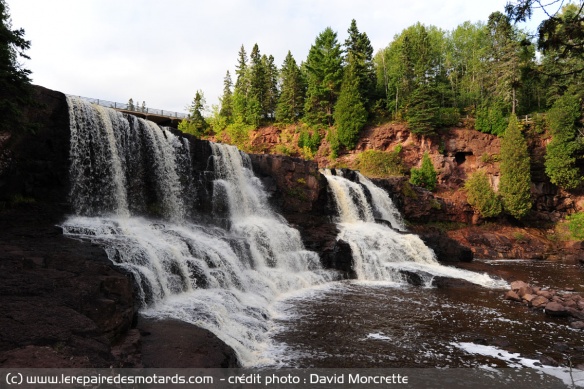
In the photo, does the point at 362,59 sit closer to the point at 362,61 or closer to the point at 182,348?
the point at 362,61

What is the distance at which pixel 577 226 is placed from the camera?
31734 mm

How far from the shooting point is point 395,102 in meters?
47.3

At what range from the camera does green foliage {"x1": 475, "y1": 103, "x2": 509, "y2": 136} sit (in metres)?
38.5

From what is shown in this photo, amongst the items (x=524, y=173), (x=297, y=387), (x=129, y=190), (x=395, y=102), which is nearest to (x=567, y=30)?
(x=297, y=387)

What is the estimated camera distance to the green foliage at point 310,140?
4706 centimetres

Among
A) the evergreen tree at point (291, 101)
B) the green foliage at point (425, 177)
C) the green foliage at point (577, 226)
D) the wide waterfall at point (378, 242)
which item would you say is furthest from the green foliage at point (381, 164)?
the green foliage at point (577, 226)

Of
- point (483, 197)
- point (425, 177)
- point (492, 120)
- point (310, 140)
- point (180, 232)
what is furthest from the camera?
point (310, 140)

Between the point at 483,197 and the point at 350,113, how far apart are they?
741 inches

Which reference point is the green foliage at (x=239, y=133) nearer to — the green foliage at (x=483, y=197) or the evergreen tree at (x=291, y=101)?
the evergreen tree at (x=291, y=101)

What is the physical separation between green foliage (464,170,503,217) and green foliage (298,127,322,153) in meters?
19.7

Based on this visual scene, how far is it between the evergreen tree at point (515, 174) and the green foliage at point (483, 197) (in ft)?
3.13

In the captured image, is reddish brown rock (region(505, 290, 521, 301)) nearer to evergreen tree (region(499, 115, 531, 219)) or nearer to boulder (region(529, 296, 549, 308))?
boulder (region(529, 296, 549, 308))

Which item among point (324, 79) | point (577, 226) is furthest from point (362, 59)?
point (577, 226)

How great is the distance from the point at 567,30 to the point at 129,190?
65.2 feet
